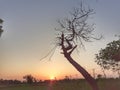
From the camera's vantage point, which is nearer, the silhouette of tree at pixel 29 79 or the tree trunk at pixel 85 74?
the tree trunk at pixel 85 74

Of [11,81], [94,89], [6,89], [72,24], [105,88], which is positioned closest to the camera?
[94,89]

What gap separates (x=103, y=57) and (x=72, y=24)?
28588 mm

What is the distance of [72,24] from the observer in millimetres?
24188

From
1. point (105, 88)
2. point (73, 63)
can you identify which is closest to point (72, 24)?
point (73, 63)

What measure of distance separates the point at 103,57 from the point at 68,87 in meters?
13.8

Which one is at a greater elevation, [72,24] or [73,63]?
[72,24]

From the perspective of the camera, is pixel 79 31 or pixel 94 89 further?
pixel 79 31

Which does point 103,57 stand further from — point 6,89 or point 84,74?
point 84,74

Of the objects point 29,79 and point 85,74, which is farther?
point 29,79

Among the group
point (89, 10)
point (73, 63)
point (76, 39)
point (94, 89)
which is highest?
point (89, 10)

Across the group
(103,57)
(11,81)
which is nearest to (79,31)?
(103,57)

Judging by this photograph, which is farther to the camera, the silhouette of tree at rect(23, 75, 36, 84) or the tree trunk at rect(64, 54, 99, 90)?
the silhouette of tree at rect(23, 75, 36, 84)

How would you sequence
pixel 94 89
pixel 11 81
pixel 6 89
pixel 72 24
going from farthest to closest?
pixel 11 81
pixel 6 89
pixel 72 24
pixel 94 89

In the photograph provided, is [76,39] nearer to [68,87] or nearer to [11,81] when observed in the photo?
[68,87]
